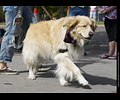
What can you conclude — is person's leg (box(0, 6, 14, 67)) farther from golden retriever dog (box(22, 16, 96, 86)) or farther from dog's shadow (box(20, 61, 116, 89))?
dog's shadow (box(20, 61, 116, 89))

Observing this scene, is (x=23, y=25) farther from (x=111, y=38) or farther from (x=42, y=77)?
(x=111, y=38)

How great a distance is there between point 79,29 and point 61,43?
0.44 meters

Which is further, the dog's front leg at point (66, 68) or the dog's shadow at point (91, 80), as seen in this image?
the dog's shadow at point (91, 80)

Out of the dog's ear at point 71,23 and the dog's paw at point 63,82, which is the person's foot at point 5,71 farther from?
the dog's ear at point 71,23

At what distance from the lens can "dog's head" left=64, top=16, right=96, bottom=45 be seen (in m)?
4.56

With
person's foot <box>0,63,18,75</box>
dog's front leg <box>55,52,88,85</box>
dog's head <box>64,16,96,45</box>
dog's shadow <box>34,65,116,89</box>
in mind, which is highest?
dog's head <box>64,16,96,45</box>

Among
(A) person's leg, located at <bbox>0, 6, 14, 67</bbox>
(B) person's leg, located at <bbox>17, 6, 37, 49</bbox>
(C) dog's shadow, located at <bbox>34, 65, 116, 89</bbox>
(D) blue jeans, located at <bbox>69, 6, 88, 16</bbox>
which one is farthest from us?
(D) blue jeans, located at <bbox>69, 6, 88, 16</bbox>

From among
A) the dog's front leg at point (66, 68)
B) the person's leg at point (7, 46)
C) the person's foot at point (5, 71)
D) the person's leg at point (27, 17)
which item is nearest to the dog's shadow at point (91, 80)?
the dog's front leg at point (66, 68)

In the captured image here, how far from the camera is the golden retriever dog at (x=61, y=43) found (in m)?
4.59

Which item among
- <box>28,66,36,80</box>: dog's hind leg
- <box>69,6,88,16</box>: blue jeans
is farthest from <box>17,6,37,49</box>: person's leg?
Result: <box>69,6,88,16</box>: blue jeans

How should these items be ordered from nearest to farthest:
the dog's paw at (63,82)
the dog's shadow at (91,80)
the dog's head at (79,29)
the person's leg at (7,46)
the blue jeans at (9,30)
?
the dog's head at (79,29)
the dog's paw at (63,82)
the dog's shadow at (91,80)
the blue jeans at (9,30)
the person's leg at (7,46)

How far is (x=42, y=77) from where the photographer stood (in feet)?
17.9
